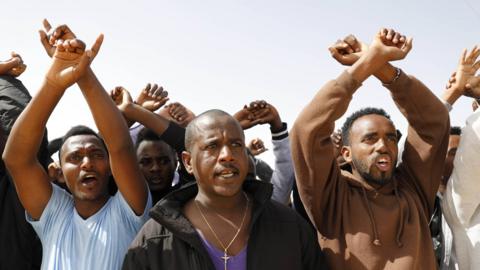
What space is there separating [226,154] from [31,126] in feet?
3.93

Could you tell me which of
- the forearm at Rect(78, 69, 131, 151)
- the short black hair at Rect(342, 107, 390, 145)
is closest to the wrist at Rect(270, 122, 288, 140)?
the short black hair at Rect(342, 107, 390, 145)

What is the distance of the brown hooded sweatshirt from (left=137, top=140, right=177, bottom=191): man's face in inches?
54.7

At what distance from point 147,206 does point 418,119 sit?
1834mm

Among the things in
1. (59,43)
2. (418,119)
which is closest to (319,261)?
(418,119)

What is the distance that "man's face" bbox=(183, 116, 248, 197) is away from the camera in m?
2.86

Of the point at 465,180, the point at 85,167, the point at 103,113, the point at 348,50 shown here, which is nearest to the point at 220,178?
the point at 103,113

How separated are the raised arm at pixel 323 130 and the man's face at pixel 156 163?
139 centimetres

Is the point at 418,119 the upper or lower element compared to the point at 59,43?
lower

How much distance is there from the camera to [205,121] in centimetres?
300

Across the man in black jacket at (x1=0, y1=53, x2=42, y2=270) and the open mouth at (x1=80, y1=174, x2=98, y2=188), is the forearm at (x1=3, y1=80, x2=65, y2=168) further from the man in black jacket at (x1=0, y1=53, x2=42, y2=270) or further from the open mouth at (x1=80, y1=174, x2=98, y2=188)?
the man in black jacket at (x1=0, y1=53, x2=42, y2=270)

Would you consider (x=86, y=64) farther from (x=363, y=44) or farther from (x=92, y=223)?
(x=363, y=44)

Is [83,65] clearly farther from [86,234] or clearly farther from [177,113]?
[177,113]

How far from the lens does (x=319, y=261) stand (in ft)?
9.53

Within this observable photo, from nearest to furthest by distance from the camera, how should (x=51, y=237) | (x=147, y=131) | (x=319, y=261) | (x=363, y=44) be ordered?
(x=319, y=261) → (x=51, y=237) → (x=363, y=44) → (x=147, y=131)
